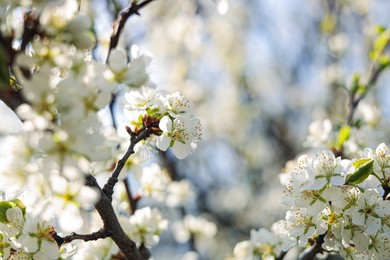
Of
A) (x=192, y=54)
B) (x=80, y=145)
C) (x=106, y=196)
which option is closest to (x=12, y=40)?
(x=80, y=145)

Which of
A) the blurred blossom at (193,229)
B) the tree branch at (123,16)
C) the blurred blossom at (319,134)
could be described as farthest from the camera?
the blurred blossom at (193,229)

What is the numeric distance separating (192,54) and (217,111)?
1028mm

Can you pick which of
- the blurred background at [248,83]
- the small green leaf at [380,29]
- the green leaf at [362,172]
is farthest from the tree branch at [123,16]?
the blurred background at [248,83]

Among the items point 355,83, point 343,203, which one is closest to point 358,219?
point 343,203

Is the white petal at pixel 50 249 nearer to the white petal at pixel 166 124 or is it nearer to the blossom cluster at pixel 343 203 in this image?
the white petal at pixel 166 124

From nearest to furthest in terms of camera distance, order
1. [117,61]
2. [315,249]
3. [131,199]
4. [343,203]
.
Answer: [117,61] < [343,203] < [315,249] < [131,199]

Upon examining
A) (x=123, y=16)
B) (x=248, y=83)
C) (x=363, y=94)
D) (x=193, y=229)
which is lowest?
(x=123, y=16)

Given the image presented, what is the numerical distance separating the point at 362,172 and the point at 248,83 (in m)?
5.22

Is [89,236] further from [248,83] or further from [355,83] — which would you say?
[248,83]

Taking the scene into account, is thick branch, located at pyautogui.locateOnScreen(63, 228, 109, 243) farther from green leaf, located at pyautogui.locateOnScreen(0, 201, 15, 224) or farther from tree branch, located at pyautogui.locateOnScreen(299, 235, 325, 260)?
tree branch, located at pyautogui.locateOnScreen(299, 235, 325, 260)

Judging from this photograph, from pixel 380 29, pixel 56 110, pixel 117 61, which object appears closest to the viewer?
pixel 56 110

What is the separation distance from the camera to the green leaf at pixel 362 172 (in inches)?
55.4

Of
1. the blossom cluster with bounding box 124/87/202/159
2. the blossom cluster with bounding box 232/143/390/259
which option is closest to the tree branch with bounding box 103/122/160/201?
the blossom cluster with bounding box 124/87/202/159

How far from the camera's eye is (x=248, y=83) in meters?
6.58
